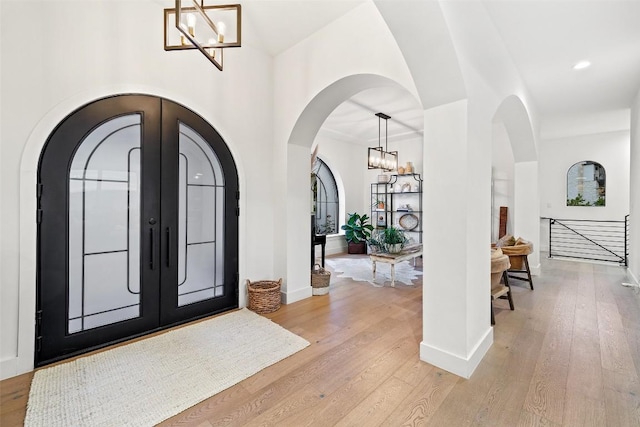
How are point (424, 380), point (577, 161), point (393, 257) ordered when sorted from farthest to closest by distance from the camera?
point (577, 161), point (393, 257), point (424, 380)

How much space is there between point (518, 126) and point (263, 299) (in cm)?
427

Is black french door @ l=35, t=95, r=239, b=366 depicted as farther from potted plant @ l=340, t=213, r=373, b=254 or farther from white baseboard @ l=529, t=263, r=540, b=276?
white baseboard @ l=529, t=263, r=540, b=276

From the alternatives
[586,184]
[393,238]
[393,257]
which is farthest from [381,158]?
[586,184]

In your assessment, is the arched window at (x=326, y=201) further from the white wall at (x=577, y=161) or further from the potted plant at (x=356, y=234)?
the white wall at (x=577, y=161)

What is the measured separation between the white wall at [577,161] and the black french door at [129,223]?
7.71 meters

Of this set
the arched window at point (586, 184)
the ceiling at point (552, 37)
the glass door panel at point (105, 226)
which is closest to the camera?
the glass door panel at point (105, 226)

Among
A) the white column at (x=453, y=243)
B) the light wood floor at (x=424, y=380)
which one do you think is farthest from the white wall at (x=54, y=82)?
the white column at (x=453, y=243)

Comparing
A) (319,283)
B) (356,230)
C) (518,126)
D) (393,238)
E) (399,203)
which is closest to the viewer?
(319,283)

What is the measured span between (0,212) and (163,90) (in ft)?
5.02

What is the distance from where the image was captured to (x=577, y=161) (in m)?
6.67

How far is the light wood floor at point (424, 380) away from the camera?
1631 millimetres

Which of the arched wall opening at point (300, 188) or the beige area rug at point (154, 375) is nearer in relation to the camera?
the beige area rug at point (154, 375)

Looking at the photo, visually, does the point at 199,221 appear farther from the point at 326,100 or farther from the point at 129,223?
the point at 326,100

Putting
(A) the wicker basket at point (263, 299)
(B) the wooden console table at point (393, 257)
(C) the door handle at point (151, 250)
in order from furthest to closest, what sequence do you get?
(B) the wooden console table at point (393, 257) → (A) the wicker basket at point (263, 299) → (C) the door handle at point (151, 250)
